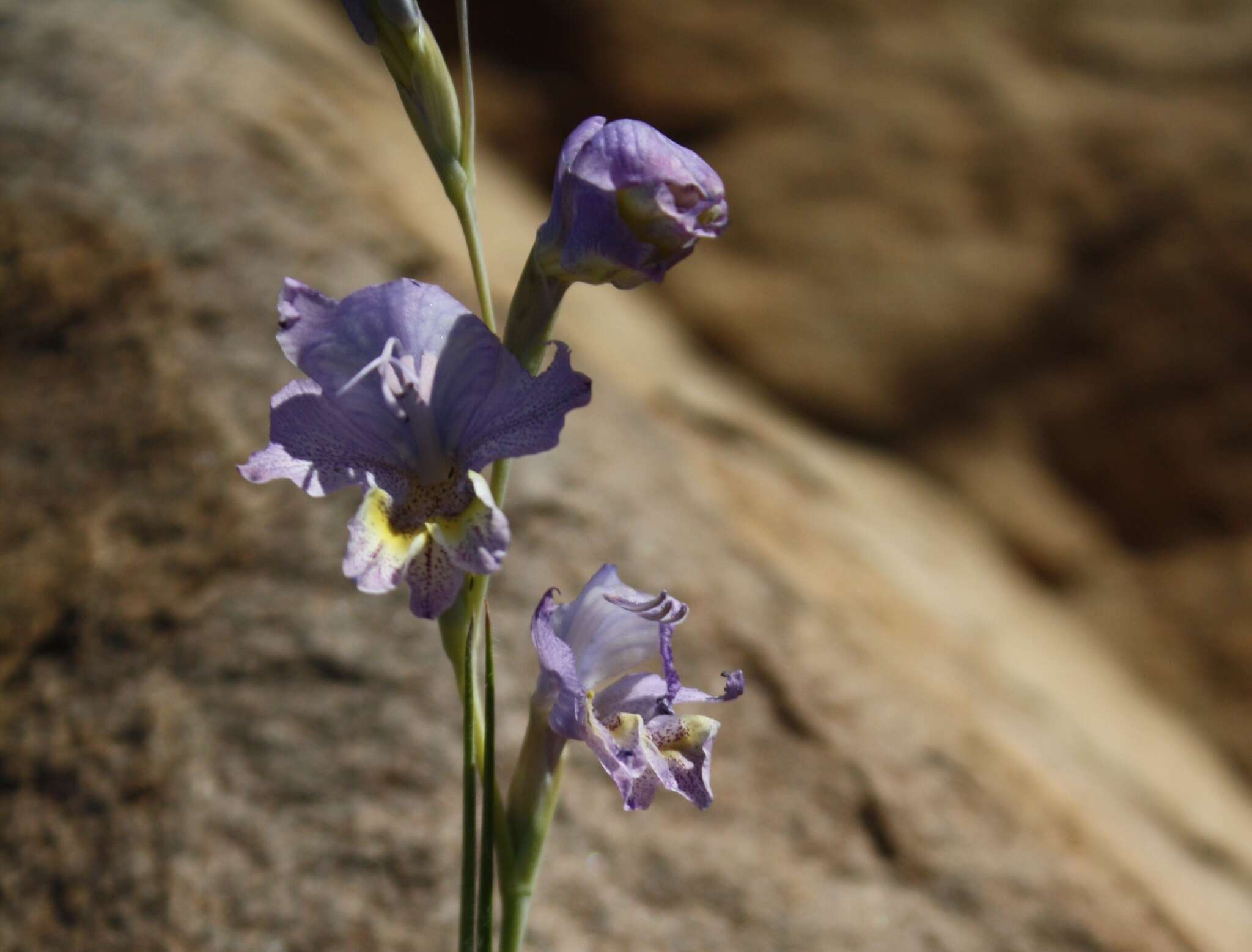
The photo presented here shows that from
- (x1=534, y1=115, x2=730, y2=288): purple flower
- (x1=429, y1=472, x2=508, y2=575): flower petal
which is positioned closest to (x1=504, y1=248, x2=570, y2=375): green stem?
(x1=534, y1=115, x2=730, y2=288): purple flower

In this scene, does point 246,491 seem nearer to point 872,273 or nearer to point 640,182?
point 640,182

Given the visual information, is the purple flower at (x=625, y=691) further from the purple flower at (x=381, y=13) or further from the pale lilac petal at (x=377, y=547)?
the purple flower at (x=381, y=13)

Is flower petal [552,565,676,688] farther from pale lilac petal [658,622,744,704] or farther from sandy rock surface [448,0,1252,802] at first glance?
sandy rock surface [448,0,1252,802]

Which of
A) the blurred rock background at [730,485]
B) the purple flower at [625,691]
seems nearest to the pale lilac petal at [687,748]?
the purple flower at [625,691]

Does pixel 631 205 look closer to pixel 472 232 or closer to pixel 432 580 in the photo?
pixel 472 232

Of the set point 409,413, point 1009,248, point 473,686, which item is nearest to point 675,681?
point 473,686

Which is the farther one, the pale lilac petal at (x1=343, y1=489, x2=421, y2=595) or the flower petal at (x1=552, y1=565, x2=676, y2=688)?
the flower petal at (x1=552, y1=565, x2=676, y2=688)

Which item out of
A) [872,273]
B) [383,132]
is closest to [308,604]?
[383,132]
